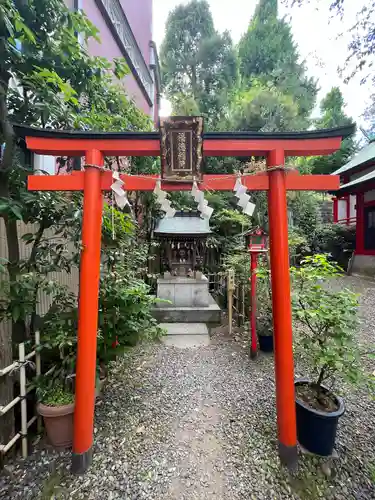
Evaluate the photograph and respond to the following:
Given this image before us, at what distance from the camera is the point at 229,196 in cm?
1059

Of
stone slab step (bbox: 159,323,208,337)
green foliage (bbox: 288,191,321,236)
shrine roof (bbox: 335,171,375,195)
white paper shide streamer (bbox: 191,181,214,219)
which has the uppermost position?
shrine roof (bbox: 335,171,375,195)

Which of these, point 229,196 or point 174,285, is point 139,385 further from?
point 229,196

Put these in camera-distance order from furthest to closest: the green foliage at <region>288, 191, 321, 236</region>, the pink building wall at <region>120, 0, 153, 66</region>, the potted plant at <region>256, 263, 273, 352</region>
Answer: the green foliage at <region>288, 191, 321, 236</region> → the pink building wall at <region>120, 0, 153, 66</region> → the potted plant at <region>256, 263, 273, 352</region>

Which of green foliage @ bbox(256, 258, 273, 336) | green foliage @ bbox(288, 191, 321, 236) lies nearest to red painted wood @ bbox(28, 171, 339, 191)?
green foliage @ bbox(256, 258, 273, 336)

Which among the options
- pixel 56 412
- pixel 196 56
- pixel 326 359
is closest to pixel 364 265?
pixel 326 359

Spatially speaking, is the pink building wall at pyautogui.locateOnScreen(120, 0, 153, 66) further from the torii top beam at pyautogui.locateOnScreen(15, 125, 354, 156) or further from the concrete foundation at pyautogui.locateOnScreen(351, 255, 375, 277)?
the concrete foundation at pyautogui.locateOnScreen(351, 255, 375, 277)

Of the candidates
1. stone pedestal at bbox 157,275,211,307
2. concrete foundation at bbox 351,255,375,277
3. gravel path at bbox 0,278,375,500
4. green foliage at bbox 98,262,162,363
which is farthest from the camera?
concrete foundation at bbox 351,255,375,277

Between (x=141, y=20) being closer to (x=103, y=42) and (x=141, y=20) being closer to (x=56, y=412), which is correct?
(x=103, y=42)

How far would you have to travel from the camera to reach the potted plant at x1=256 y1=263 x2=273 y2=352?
417 centimetres

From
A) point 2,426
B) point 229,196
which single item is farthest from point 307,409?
point 229,196

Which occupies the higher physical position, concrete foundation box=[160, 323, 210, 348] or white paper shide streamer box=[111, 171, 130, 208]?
white paper shide streamer box=[111, 171, 130, 208]

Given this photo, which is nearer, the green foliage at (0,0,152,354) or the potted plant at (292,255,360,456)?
the green foliage at (0,0,152,354)

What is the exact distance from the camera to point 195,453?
2271 millimetres

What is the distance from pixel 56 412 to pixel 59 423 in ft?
0.50
